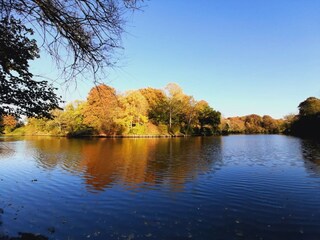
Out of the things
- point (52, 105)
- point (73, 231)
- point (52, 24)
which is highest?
point (52, 24)

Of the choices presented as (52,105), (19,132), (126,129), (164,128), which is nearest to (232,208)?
(52,105)

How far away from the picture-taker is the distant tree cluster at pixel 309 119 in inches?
2527

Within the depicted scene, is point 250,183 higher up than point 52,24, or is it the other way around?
point 52,24

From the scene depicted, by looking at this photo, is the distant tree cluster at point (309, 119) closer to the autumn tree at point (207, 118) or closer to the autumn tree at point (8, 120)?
the autumn tree at point (207, 118)

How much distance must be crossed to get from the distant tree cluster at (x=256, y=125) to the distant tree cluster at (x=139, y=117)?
107ft

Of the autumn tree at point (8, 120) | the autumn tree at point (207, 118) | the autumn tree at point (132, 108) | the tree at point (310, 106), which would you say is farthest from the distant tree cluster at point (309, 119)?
the autumn tree at point (8, 120)

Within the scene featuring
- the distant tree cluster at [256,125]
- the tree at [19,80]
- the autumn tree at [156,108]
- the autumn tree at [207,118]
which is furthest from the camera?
the distant tree cluster at [256,125]

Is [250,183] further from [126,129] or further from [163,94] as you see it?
[163,94]

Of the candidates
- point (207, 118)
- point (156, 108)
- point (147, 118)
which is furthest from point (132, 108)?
point (207, 118)

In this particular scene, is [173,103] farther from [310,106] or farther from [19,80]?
[19,80]

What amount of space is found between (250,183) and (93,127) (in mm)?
51813

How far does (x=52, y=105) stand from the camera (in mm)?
7441

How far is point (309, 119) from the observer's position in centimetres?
6669

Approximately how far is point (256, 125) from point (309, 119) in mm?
50253
